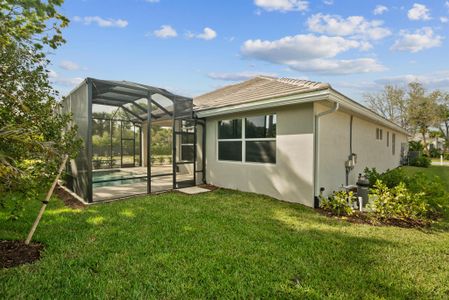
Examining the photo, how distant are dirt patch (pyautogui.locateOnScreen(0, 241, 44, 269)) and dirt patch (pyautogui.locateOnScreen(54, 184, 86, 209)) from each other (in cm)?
243

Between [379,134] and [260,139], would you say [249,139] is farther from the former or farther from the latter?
[379,134]

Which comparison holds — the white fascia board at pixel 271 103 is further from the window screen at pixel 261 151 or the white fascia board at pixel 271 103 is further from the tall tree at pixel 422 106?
the tall tree at pixel 422 106

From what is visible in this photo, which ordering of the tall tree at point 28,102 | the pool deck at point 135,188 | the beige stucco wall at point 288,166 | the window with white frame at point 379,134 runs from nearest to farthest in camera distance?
the tall tree at point 28,102, the beige stucco wall at point 288,166, the pool deck at point 135,188, the window with white frame at point 379,134

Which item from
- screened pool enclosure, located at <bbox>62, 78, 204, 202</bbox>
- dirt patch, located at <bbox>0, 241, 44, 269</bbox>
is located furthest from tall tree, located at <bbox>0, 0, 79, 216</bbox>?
screened pool enclosure, located at <bbox>62, 78, 204, 202</bbox>

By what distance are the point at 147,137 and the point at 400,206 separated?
280 inches

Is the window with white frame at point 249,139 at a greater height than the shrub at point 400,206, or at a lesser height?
greater

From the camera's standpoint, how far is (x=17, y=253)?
10.8 ft

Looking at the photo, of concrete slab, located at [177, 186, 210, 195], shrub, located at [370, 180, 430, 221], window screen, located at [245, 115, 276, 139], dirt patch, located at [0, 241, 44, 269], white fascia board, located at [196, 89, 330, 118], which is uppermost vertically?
white fascia board, located at [196, 89, 330, 118]

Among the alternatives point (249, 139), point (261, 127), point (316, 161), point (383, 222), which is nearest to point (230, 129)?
point (249, 139)

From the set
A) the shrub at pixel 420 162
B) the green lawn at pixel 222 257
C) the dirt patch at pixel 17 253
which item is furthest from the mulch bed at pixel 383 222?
the shrub at pixel 420 162

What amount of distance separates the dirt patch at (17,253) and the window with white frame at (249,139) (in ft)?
18.6

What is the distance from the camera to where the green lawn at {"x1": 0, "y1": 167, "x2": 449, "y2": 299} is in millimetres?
2526

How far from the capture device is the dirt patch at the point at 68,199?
607 centimetres

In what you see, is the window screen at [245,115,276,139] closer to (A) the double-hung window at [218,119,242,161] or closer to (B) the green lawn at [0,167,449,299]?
(A) the double-hung window at [218,119,242,161]
